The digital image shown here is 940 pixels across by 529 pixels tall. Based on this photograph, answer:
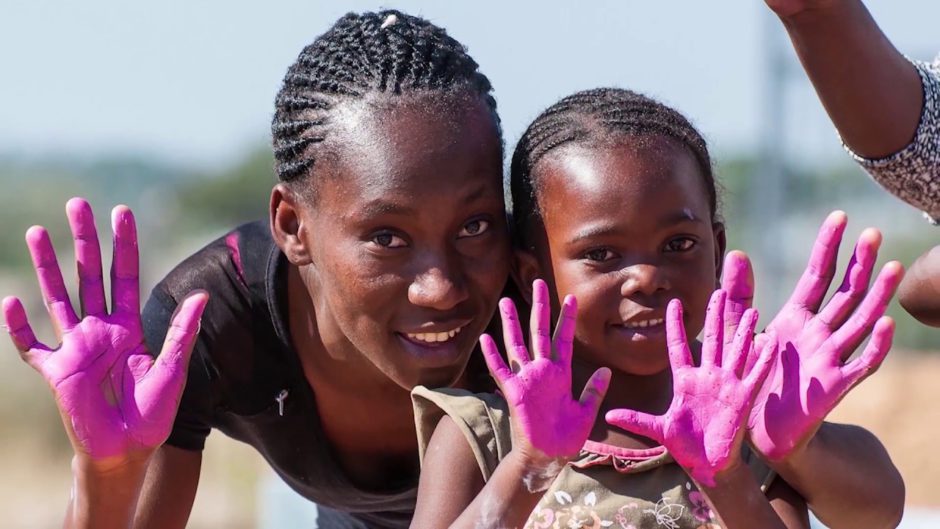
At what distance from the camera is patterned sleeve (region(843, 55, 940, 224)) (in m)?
3.37

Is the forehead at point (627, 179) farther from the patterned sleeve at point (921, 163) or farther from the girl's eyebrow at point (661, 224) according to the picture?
the patterned sleeve at point (921, 163)

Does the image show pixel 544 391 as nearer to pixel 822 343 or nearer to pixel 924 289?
pixel 822 343

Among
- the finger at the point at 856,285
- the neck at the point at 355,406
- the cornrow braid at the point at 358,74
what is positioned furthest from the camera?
the neck at the point at 355,406

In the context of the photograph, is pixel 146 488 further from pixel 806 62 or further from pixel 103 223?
pixel 103 223

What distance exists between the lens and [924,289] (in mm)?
3455

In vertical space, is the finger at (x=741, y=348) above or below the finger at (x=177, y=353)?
above

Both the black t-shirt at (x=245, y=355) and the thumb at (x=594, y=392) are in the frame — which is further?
the black t-shirt at (x=245, y=355)

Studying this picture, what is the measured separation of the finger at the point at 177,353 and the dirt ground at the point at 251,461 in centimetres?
534

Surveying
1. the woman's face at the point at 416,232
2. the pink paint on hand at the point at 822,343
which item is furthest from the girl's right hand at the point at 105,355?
the pink paint on hand at the point at 822,343

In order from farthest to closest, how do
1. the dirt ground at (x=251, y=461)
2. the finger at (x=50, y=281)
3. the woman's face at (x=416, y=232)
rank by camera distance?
the dirt ground at (x=251, y=461) → the woman's face at (x=416, y=232) → the finger at (x=50, y=281)

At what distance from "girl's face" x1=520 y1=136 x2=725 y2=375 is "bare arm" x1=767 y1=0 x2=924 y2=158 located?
1.23 ft

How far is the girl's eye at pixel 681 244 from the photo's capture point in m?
3.06

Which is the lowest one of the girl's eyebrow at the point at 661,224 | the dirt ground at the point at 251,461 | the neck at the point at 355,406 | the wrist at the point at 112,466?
the dirt ground at the point at 251,461

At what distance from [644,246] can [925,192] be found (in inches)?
29.9
